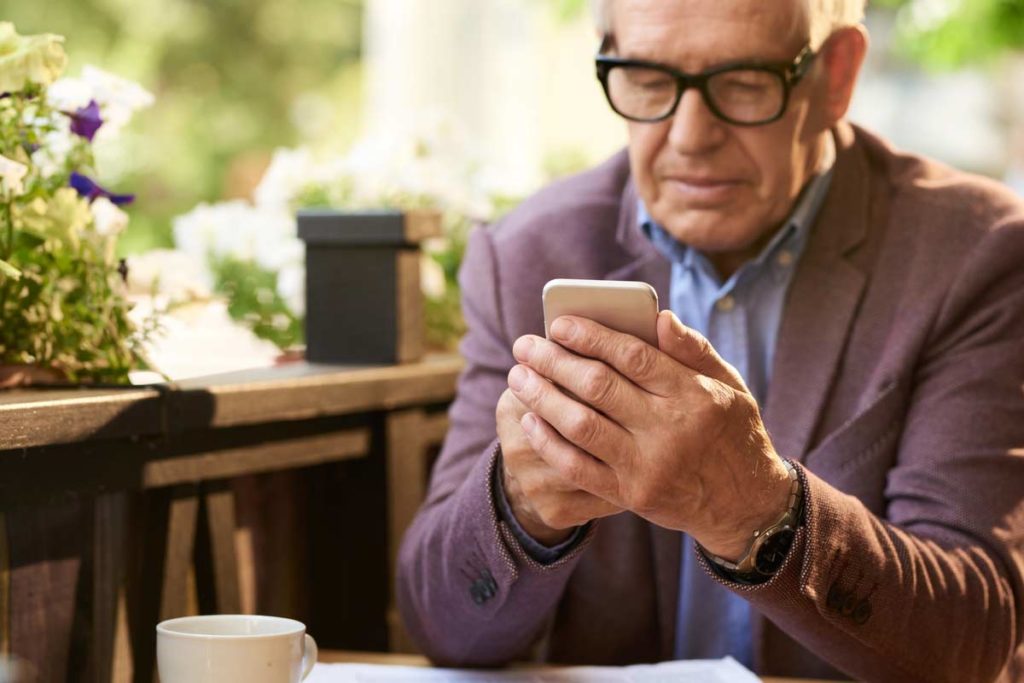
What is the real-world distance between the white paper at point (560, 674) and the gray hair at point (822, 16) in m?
0.72

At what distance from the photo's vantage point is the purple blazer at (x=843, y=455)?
1.43 meters

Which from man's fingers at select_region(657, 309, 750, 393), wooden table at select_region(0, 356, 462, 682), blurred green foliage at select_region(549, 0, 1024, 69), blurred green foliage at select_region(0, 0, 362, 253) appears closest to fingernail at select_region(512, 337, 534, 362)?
man's fingers at select_region(657, 309, 750, 393)

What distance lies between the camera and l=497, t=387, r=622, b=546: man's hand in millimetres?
1309

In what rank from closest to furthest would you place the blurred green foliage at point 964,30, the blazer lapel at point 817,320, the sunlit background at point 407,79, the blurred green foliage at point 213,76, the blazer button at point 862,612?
1. the blazer button at point 862,612
2. the blazer lapel at point 817,320
3. the sunlit background at point 407,79
4. the blurred green foliage at point 964,30
5. the blurred green foliage at point 213,76

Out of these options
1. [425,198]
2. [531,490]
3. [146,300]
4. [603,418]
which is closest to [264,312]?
[425,198]

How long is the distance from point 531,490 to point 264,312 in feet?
2.88

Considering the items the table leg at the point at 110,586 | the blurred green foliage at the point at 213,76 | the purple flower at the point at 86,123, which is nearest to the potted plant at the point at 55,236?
the purple flower at the point at 86,123

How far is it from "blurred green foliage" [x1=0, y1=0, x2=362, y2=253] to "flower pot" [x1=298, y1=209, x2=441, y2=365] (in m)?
9.42

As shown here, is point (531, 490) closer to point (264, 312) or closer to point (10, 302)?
point (10, 302)

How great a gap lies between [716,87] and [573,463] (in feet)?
1.89

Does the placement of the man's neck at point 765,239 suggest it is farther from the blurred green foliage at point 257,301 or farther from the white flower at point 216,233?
the white flower at point 216,233

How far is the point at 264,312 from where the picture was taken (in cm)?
210

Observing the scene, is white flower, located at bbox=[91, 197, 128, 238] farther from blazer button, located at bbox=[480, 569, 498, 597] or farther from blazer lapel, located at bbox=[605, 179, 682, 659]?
blazer lapel, located at bbox=[605, 179, 682, 659]

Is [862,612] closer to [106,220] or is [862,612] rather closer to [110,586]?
[110,586]
